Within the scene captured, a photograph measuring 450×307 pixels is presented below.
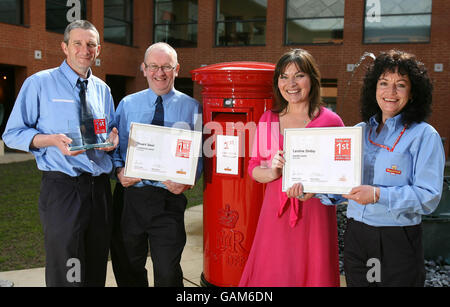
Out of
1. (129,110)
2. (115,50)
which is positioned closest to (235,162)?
(129,110)

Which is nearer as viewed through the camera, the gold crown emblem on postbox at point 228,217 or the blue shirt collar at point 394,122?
the blue shirt collar at point 394,122

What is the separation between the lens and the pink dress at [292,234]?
90.2 inches

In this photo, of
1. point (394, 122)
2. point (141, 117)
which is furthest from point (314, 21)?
point (394, 122)

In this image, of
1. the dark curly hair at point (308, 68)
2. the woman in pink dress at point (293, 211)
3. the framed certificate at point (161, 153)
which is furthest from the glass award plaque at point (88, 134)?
the dark curly hair at point (308, 68)

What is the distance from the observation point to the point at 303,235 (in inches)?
90.5

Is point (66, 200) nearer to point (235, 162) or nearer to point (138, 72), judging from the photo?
point (235, 162)

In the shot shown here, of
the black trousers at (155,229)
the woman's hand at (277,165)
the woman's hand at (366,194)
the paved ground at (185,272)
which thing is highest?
the woman's hand at (277,165)

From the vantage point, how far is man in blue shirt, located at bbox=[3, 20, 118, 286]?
243 cm

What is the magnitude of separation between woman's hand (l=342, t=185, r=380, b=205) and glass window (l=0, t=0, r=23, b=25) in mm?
13929

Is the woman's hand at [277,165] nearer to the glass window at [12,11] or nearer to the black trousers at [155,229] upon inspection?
the black trousers at [155,229]

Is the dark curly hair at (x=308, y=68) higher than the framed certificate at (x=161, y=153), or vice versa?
the dark curly hair at (x=308, y=68)

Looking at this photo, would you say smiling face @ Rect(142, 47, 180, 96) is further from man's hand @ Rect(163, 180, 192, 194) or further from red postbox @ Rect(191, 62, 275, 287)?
man's hand @ Rect(163, 180, 192, 194)

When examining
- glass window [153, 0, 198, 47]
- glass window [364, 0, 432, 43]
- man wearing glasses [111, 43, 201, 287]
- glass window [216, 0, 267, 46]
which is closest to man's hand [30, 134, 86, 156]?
man wearing glasses [111, 43, 201, 287]
